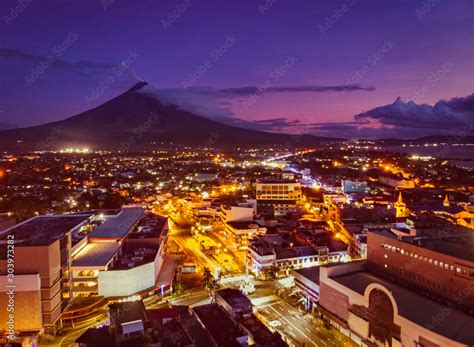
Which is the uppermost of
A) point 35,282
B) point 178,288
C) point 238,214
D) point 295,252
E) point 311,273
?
point 238,214

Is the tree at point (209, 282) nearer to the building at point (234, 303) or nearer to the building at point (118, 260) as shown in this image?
the building at point (118, 260)

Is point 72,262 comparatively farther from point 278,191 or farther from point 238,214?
point 278,191

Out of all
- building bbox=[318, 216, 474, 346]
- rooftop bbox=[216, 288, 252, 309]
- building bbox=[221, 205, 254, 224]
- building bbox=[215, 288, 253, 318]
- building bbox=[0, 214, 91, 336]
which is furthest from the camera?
building bbox=[221, 205, 254, 224]

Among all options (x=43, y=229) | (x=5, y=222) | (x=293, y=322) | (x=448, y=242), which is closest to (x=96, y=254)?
(x=43, y=229)

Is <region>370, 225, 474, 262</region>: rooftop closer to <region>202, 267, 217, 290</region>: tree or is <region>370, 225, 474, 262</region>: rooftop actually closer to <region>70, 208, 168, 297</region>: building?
<region>202, 267, 217, 290</region>: tree

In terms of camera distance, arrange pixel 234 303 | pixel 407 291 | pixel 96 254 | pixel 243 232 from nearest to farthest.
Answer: pixel 407 291
pixel 234 303
pixel 96 254
pixel 243 232

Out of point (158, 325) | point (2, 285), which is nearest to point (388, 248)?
point (158, 325)

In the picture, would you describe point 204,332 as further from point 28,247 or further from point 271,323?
point 28,247

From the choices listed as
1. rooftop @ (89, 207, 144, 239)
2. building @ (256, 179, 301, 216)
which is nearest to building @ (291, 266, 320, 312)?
rooftop @ (89, 207, 144, 239)
